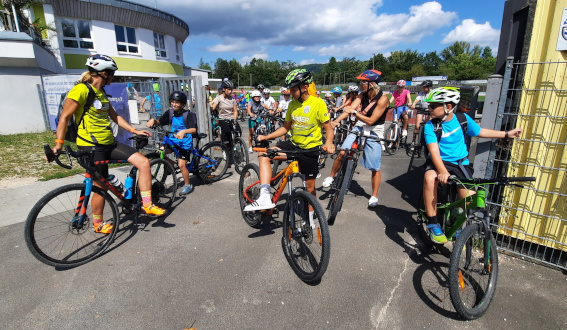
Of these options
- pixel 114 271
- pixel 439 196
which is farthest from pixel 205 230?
pixel 439 196

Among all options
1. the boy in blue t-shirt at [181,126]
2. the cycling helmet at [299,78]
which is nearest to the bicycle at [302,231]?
the cycling helmet at [299,78]

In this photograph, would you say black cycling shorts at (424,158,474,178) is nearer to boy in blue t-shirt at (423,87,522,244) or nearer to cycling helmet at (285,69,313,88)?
boy in blue t-shirt at (423,87,522,244)

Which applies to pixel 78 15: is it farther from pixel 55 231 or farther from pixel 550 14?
pixel 550 14

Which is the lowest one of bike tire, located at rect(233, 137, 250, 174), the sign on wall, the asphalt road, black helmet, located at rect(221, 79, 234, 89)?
the asphalt road

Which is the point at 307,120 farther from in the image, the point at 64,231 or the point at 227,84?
the point at 227,84

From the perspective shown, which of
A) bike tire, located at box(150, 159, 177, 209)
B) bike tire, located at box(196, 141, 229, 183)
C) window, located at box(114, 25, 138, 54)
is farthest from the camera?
window, located at box(114, 25, 138, 54)

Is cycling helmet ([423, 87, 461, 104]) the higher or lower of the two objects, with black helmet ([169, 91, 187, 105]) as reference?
higher

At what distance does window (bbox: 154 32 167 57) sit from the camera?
25.1 m

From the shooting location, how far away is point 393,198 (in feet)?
18.1

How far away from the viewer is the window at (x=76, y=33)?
1895 cm

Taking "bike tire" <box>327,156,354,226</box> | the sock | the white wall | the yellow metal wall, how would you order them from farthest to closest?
the white wall, "bike tire" <box>327,156,354,226</box>, the sock, the yellow metal wall

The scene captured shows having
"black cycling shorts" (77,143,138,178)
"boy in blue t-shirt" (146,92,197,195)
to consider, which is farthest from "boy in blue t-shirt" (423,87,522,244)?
"boy in blue t-shirt" (146,92,197,195)

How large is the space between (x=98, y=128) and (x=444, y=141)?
4.06 m

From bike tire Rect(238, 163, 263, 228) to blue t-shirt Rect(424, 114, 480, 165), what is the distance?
2.11 m
